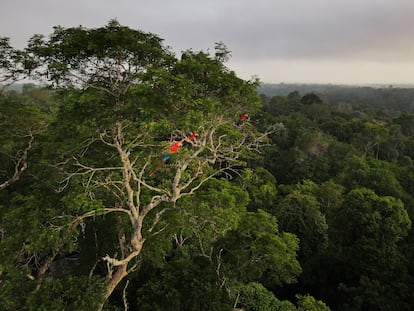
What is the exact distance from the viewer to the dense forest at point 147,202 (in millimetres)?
6480

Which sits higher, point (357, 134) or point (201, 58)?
point (201, 58)

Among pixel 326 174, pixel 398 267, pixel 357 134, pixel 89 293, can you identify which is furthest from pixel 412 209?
pixel 89 293

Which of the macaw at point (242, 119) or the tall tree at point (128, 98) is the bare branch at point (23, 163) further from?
the macaw at point (242, 119)

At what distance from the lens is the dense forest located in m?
6.48

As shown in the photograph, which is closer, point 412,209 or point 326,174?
point 412,209

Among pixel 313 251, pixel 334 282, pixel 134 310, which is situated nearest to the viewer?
pixel 134 310

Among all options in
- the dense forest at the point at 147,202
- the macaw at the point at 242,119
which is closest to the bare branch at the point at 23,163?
the dense forest at the point at 147,202

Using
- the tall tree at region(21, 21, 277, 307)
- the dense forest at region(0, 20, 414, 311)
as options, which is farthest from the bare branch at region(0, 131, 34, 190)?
the tall tree at region(21, 21, 277, 307)

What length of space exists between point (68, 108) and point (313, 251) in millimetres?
15449

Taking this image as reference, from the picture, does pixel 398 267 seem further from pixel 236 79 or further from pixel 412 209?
pixel 236 79

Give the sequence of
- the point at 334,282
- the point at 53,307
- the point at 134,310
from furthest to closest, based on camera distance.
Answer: the point at 334,282
the point at 134,310
the point at 53,307

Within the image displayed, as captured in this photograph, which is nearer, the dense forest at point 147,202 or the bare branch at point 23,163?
the dense forest at point 147,202

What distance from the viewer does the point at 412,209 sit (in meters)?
17.5

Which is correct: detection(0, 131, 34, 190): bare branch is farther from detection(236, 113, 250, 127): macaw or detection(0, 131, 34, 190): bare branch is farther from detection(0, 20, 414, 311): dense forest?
detection(236, 113, 250, 127): macaw
